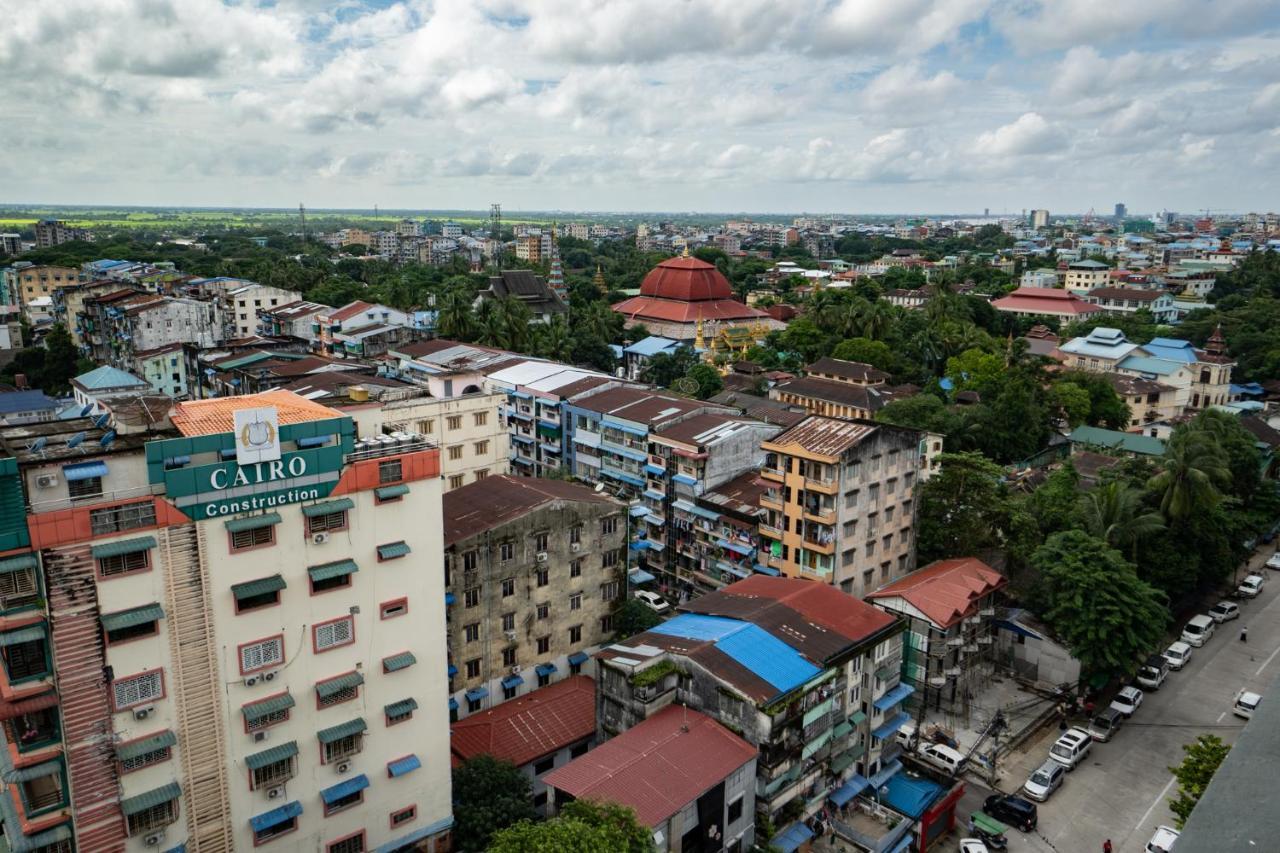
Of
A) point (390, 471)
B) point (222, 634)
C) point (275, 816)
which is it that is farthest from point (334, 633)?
point (275, 816)

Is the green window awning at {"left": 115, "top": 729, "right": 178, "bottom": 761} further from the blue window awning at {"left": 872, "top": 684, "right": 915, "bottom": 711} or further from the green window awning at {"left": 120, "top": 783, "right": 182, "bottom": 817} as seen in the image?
the blue window awning at {"left": 872, "top": 684, "right": 915, "bottom": 711}

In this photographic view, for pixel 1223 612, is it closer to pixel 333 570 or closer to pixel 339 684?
pixel 339 684

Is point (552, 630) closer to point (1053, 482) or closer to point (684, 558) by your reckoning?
point (684, 558)

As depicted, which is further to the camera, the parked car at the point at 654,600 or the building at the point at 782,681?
the parked car at the point at 654,600

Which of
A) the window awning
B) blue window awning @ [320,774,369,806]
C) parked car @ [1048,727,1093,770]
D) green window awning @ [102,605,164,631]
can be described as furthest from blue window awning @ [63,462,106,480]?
parked car @ [1048,727,1093,770]

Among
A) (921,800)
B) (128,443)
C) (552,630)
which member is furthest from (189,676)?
(921,800)

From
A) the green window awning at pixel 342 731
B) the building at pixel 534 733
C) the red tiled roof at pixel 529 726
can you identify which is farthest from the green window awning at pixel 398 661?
the red tiled roof at pixel 529 726

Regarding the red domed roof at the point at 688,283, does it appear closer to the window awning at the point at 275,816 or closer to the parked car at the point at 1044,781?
the parked car at the point at 1044,781
